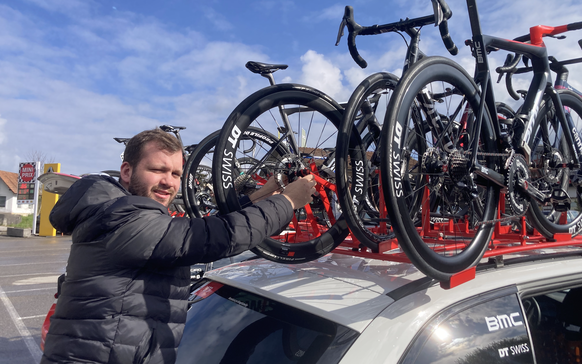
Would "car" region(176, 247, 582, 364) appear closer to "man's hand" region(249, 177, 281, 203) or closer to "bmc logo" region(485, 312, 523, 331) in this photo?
"bmc logo" region(485, 312, 523, 331)

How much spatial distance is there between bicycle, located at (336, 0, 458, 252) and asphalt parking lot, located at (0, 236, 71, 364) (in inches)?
148

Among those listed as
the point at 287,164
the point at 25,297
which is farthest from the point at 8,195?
the point at 287,164

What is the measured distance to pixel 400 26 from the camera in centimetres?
281

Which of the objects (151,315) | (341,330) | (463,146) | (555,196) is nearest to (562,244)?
(555,196)

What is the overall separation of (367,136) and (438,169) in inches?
42.7

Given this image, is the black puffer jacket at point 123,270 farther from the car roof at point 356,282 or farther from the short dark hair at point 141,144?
the car roof at point 356,282

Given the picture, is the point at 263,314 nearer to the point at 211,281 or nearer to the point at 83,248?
the point at 211,281

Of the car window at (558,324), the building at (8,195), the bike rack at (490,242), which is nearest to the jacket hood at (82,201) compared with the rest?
the bike rack at (490,242)

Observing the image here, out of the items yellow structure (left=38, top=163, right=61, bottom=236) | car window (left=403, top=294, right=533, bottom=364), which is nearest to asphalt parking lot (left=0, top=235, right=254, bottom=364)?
car window (left=403, top=294, right=533, bottom=364)

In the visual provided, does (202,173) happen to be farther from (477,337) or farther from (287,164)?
(477,337)

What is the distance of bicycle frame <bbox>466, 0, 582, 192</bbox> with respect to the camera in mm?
2418

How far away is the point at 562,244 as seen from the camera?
2611 millimetres

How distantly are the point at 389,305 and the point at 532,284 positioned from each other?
73 centimetres

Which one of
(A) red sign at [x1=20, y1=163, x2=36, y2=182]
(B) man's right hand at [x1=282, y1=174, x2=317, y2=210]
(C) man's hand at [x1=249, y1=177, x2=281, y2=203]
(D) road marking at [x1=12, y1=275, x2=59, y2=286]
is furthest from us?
(A) red sign at [x1=20, y1=163, x2=36, y2=182]
